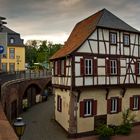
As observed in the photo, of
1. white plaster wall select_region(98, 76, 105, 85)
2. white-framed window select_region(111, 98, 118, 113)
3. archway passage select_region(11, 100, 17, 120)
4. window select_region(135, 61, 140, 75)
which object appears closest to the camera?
white plaster wall select_region(98, 76, 105, 85)

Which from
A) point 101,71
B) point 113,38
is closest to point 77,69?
point 101,71

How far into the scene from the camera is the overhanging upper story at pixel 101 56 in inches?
859

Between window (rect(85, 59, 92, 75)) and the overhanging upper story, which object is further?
window (rect(85, 59, 92, 75))

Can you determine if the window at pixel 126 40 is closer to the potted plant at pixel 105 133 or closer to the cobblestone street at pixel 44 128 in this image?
the cobblestone street at pixel 44 128

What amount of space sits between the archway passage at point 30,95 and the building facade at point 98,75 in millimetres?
7932

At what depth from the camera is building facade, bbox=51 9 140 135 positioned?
71.8ft

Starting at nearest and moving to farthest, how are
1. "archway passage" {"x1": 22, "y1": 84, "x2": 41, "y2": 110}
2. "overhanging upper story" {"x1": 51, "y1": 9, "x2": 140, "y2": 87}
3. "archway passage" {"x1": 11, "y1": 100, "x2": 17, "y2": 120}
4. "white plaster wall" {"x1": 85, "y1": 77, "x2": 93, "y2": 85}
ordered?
"overhanging upper story" {"x1": 51, "y1": 9, "x2": 140, "y2": 87} < "white plaster wall" {"x1": 85, "y1": 77, "x2": 93, "y2": 85} < "archway passage" {"x1": 11, "y1": 100, "x2": 17, "y2": 120} < "archway passage" {"x1": 22, "y1": 84, "x2": 41, "y2": 110}

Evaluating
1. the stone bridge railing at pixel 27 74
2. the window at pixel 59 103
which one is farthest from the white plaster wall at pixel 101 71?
the stone bridge railing at pixel 27 74

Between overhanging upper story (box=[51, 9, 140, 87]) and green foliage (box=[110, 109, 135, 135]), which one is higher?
overhanging upper story (box=[51, 9, 140, 87])

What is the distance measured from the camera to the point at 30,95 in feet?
119

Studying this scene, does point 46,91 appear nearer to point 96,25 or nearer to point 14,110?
point 14,110

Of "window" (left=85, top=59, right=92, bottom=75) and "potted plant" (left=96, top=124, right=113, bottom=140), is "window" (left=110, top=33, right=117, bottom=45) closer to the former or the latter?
"window" (left=85, top=59, right=92, bottom=75)

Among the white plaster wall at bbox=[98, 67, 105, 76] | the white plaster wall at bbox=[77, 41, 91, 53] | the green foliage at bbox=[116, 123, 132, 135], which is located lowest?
the green foliage at bbox=[116, 123, 132, 135]

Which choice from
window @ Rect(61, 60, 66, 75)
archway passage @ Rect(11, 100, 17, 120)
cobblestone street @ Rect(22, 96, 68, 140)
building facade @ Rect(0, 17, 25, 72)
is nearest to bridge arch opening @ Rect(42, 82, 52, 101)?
cobblestone street @ Rect(22, 96, 68, 140)
